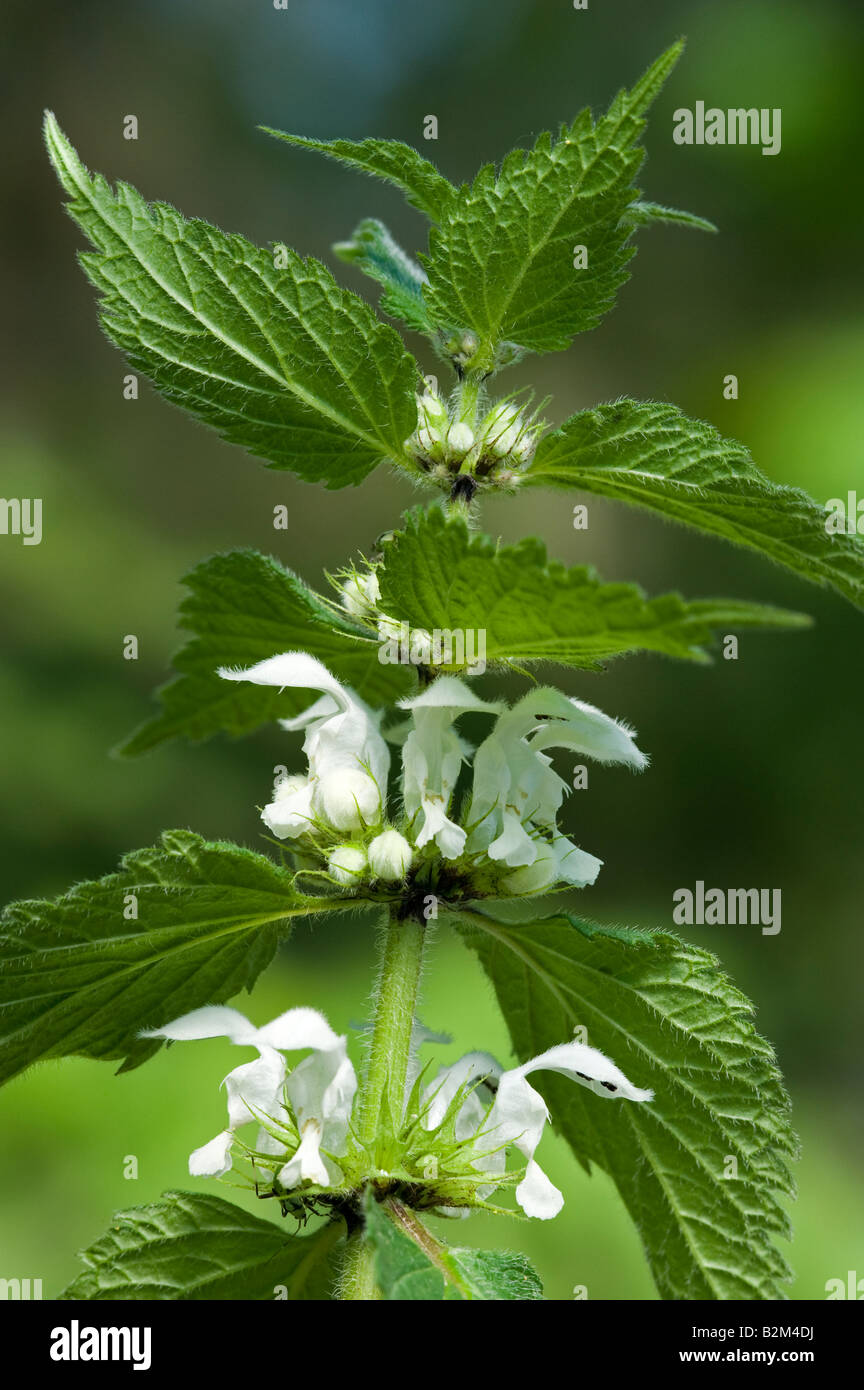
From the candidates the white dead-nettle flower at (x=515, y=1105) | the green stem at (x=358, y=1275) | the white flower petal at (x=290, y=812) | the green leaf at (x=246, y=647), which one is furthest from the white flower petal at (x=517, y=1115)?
the green leaf at (x=246, y=647)

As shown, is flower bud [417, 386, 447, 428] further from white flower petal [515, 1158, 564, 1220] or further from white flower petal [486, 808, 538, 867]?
white flower petal [515, 1158, 564, 1220]

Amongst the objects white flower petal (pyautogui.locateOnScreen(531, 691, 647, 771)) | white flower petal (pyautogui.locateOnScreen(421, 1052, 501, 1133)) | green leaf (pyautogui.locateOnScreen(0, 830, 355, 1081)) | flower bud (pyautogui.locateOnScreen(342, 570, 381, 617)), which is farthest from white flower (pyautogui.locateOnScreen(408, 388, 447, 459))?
white flower petal (pyautogui.locateOnScreen(421, 1052, 501, 1133))

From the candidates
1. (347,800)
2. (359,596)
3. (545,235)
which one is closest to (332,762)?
(347,800)

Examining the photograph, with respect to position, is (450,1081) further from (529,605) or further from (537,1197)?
(529,605)

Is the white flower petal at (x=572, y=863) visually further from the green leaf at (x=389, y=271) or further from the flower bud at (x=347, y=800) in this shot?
the green leaf at (x=389, y=271)

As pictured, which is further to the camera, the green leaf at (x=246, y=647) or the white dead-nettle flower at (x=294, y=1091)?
the green leaf at (x=246, y=647)
